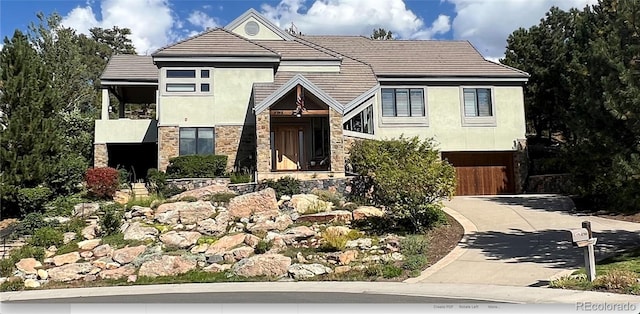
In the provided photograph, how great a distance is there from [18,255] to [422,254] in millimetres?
A: 10997

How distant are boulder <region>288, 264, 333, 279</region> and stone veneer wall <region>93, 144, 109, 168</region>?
15.4 m

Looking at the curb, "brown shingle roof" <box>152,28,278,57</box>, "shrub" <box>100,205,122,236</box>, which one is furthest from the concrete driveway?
"brown shingle roof" <box>152,28,278,57</box>

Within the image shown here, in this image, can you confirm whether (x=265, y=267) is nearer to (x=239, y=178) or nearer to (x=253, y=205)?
Answer: (x=253, y=205)

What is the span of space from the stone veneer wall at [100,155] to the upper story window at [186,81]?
4.42 meters

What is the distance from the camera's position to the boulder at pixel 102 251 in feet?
51.1

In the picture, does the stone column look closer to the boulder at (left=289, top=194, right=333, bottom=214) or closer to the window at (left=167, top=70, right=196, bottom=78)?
the boulder at (left=289, top=194, right=333, bottom=214)

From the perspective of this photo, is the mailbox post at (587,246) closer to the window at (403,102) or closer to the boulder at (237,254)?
the boulder at (237,254)

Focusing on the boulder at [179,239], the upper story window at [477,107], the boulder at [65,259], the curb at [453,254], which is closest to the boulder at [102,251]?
the boulder at [65,259]

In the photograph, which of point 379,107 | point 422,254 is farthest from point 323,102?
point 422,254

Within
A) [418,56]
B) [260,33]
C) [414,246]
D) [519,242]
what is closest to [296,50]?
[260,33]

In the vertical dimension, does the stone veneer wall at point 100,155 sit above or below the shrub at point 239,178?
above

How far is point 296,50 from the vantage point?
28469mm

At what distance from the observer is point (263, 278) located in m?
13.9

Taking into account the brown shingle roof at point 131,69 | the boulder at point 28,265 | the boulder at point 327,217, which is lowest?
the boulder at point 28,265
